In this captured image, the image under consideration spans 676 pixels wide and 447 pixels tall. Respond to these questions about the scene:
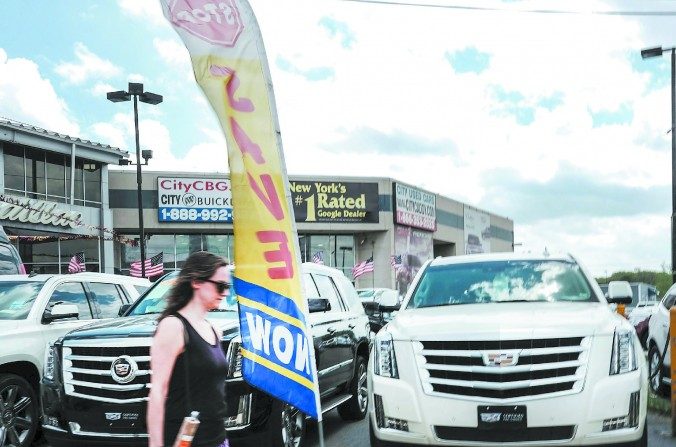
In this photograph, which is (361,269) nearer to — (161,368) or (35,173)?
(35,173)

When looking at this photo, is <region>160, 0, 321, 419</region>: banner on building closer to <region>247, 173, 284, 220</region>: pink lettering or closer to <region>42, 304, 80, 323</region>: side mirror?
<region>247, 173, 284, 220</region>: pink lettering

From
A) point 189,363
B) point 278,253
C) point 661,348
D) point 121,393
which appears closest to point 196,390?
point 189,363

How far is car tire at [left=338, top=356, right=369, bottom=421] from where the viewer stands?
9.08m

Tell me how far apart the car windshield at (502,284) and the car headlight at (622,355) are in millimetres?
1186

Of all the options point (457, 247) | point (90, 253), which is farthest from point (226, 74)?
point (457, 247)

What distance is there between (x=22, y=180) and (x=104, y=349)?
1414 inches

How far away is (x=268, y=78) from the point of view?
4.89 metres

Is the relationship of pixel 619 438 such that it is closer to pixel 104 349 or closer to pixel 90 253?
pixel 104 349

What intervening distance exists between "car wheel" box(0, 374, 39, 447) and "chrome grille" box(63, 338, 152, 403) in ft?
4.14

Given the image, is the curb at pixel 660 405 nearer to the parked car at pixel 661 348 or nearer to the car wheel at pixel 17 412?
the parked car at pixel 661 348

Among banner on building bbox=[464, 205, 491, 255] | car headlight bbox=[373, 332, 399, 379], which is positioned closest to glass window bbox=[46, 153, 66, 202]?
car headlight bbox=[373, 332, 399, 379]

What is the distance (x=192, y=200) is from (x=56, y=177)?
30.7 ft

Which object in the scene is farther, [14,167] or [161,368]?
[14,167]

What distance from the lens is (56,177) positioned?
41.4 m
